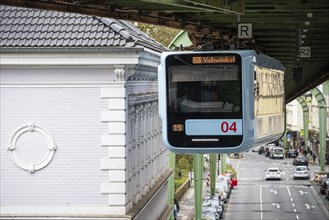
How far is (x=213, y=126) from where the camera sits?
53.1ft

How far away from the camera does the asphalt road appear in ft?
176

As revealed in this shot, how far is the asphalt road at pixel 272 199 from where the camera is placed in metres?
53.7

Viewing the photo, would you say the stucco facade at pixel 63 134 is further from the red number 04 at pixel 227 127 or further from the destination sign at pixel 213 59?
the red number 04 at pixel 227 127

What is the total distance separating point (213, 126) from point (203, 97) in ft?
1.92

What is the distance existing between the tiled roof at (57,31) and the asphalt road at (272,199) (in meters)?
28.6

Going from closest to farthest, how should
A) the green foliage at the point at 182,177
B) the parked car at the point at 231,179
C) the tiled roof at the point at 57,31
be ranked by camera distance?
the tiled roof at the point at 57,31, the green foliage at the point at 182,177, the parked car at the point at 231,179

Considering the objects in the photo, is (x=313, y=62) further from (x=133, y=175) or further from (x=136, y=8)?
(x=136, y=8)

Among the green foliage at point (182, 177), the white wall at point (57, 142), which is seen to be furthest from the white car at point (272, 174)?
the white wall at point (57, 142)

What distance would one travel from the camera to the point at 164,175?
36.7 m

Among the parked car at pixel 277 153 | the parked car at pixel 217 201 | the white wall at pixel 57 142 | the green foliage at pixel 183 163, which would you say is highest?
the white wall at pixel 57 142

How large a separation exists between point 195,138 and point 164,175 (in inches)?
812

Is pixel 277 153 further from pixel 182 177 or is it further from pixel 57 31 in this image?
pixel 57 31

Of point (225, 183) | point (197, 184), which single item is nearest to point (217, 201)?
point (225, 183)

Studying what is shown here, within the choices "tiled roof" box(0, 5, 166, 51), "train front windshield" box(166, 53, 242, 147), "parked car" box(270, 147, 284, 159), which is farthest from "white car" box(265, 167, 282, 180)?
"train front windshield" box(166, 53, 242, 147)
